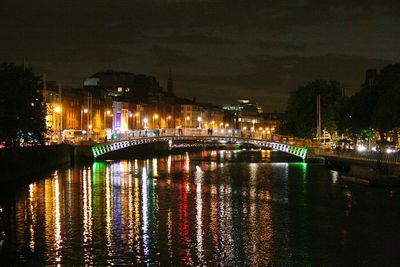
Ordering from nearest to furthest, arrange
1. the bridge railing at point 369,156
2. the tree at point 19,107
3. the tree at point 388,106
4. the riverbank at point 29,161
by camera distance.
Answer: the riverbank at point 29,161 → the bridge railing at point 369,156 → the tree at point 19,107 → the tree at point 388,106

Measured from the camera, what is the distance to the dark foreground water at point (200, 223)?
34781mm

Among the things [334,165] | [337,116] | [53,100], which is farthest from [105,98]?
[334,165]

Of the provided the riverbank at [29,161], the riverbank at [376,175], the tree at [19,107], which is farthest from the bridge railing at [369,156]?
the tree at [19,107]

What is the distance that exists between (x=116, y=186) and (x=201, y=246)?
31.5m

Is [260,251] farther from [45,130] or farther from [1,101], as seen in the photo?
[45,130]

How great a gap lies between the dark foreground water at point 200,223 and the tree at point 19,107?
732 cm

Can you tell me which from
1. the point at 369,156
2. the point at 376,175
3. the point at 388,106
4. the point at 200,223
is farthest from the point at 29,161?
the point at 388,106

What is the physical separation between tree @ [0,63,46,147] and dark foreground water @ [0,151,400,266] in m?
7.32

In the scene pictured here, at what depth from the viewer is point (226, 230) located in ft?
137

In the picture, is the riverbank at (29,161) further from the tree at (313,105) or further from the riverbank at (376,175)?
→ the tree at (313,105)

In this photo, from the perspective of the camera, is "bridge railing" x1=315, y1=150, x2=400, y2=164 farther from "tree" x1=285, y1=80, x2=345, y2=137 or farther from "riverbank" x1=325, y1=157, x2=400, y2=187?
"tree" x1=285, y1=80, x2=345, y2=137

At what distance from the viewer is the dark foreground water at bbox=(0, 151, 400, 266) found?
34.8 metres

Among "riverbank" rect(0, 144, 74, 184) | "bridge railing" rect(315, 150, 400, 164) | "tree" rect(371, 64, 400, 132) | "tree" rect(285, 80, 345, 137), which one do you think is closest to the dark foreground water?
"riverbank" rect(0, 144, 74, 184)

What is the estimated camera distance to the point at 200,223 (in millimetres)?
44094
